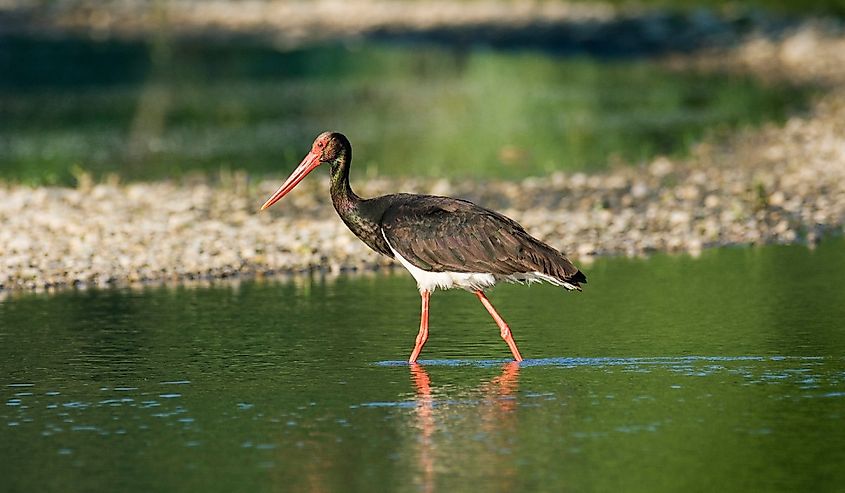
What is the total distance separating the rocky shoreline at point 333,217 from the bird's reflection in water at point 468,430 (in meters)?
6.44

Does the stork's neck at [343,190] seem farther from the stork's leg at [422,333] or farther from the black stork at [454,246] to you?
the stork's leg at [422,333]

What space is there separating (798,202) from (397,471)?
1320 cm

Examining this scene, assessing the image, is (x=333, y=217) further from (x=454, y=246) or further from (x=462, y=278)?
(x=454, y=246)

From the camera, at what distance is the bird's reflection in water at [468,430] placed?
10.9m

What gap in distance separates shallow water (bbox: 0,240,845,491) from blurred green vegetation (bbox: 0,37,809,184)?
9.08 metres

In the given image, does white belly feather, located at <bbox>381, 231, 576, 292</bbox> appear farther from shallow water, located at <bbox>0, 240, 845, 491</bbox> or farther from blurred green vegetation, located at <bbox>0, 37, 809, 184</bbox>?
blurred green vegetation, located at <bbox>0, 37, 809, 184</bbox>

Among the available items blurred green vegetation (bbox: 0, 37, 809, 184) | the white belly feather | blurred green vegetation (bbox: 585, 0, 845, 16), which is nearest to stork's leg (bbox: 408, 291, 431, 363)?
the white belly feather

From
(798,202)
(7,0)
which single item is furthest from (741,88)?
(7,0)

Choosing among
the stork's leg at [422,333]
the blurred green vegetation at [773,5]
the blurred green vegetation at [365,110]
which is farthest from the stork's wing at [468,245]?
the blurred green vegetation at [773,5]

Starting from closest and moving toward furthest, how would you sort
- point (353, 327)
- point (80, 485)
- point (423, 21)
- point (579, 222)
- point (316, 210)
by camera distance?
point (80, 485) < point (353, 327) < point (579, 222) < point (316, 210) < point (423, 21)

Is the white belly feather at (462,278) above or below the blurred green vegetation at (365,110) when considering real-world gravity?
below

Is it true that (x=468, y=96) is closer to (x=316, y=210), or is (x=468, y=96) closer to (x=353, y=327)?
(x=316, y=210)

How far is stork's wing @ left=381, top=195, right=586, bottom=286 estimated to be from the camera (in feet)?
48.1

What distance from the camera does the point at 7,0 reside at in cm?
8712
